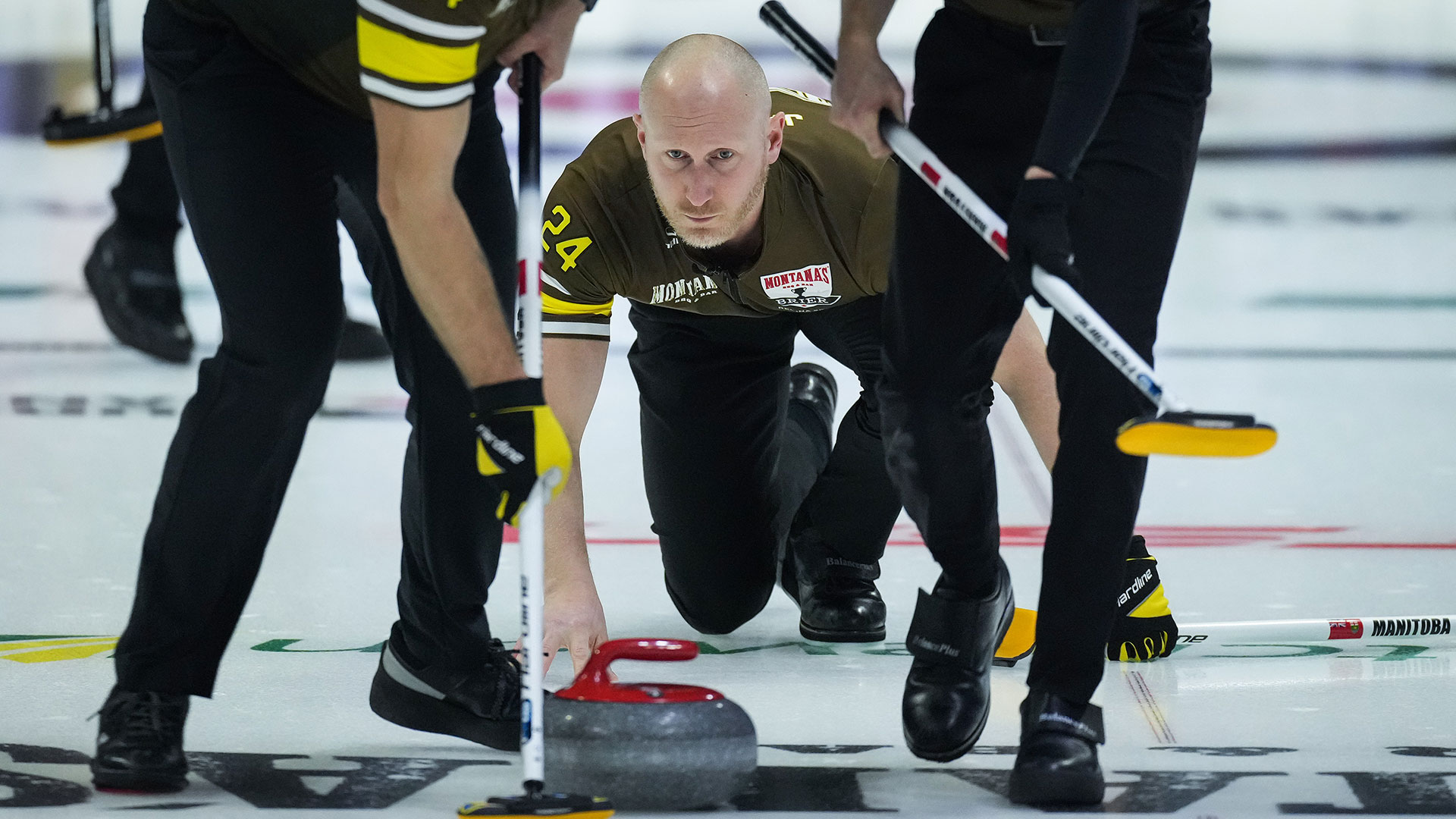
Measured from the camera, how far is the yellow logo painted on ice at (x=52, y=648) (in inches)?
108

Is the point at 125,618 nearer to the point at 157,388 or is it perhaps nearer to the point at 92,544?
the point at 92,544

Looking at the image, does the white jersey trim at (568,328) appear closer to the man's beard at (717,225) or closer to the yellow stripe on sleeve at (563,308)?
the yellow stripe on sleeve at (563,308)

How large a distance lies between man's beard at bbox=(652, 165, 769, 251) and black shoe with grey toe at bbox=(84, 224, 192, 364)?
276cm

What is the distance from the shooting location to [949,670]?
2.36m

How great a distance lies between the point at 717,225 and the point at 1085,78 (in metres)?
0.92

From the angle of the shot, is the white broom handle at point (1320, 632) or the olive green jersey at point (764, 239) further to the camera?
the olive green jersey at point (764, 239)

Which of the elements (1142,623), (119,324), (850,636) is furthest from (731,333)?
(119,324)

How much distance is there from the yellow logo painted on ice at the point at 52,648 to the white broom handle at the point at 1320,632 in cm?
164

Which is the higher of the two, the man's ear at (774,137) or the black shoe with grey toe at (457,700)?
the man's ear at (774,137)

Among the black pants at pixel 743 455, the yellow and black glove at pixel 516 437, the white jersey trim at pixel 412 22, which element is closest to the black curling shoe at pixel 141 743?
the yellow and black glove at pixel 516 437

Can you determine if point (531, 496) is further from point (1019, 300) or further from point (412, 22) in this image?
point (1019, 300)

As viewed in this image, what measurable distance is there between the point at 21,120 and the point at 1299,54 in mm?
6748

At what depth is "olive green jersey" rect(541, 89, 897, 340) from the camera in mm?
2965

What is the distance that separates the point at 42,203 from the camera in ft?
25.4
